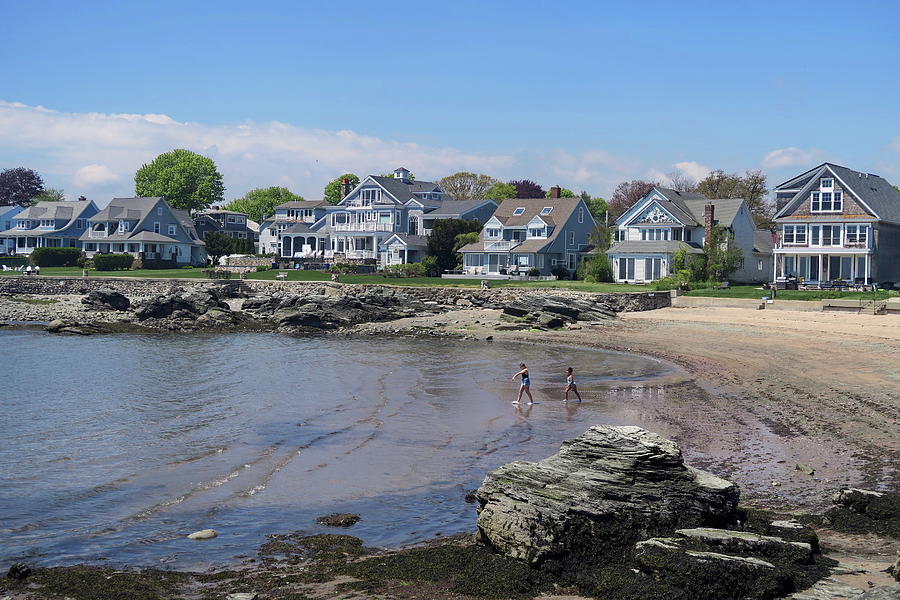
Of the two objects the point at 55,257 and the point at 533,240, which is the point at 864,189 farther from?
the point at 55,257

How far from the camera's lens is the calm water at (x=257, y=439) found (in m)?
14.1

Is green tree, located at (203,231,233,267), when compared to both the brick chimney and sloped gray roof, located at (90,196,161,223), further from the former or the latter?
the brick chimney

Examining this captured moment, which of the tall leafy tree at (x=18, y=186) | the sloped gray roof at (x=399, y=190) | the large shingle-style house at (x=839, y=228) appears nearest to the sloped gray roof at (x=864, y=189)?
the large shingle-style house at (x=839, y=228)

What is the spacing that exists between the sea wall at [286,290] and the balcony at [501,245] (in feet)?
46.7

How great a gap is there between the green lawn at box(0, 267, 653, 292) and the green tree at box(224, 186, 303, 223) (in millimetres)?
57502

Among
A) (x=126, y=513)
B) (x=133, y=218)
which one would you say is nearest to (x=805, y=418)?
(x=126, y=513)

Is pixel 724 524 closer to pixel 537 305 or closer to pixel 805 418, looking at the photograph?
pixel 805 418

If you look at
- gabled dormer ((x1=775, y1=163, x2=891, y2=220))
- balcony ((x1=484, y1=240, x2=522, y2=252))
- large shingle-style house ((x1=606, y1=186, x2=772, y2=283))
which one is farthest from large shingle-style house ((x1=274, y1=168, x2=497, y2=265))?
gabled dormer ((x1=775, y1=163, x2=891, y2=220))

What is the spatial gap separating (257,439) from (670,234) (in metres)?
53.5

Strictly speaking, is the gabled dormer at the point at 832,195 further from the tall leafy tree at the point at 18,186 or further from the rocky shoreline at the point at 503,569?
the tall leafy tree at the point at 18,186

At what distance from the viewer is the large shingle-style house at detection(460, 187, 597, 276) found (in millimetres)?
75188

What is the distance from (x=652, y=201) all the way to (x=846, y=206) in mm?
15142

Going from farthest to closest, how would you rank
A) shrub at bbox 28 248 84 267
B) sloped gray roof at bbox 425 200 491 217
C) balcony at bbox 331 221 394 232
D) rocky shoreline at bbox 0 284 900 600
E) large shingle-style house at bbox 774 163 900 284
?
shrub at bbox 28 248 84 267
balcony at bbox 331 221 394 232
sloped gray roof at bbox 425 200 491 217
large shingle-style house at bbox 774 163 900 284
rocky shoreline at bbox 0 284 900 600

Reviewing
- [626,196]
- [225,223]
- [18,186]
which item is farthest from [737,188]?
[18,186]
